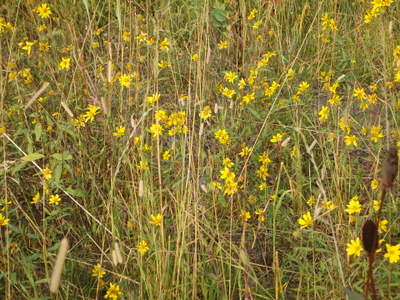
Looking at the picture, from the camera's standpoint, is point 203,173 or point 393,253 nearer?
point 393,253

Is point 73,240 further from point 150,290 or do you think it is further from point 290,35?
point 290,35

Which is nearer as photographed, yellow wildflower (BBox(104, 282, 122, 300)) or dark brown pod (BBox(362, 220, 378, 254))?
dark brown pod (BBox(362, 220, 378, 254))

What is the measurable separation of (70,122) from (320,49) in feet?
4.69

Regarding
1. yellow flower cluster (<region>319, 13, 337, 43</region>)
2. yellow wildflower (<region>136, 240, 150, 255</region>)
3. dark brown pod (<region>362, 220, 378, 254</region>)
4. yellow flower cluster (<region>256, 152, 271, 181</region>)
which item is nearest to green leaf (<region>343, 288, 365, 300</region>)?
dark brown pod (<region>362, 220, 378, 254</region>)

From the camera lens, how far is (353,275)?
1.36 metres

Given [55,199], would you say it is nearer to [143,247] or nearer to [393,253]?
[143,247]

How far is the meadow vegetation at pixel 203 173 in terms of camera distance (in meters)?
1.39

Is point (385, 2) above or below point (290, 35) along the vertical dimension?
above

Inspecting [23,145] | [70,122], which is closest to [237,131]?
[70,122]

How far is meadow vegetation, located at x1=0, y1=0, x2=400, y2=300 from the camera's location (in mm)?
1386

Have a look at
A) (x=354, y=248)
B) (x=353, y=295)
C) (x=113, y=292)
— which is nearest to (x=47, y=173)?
(x=113, y=292)

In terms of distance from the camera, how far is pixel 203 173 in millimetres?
1972

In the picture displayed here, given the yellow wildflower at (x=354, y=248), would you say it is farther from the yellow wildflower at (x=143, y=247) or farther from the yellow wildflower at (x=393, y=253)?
the yellow wildflower at (x=143, y=247)

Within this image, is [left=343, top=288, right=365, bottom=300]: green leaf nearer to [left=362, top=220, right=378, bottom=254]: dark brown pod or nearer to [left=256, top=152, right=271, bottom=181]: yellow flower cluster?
[left=362, top=220, right=378, bottom=254]: dark brown pod
